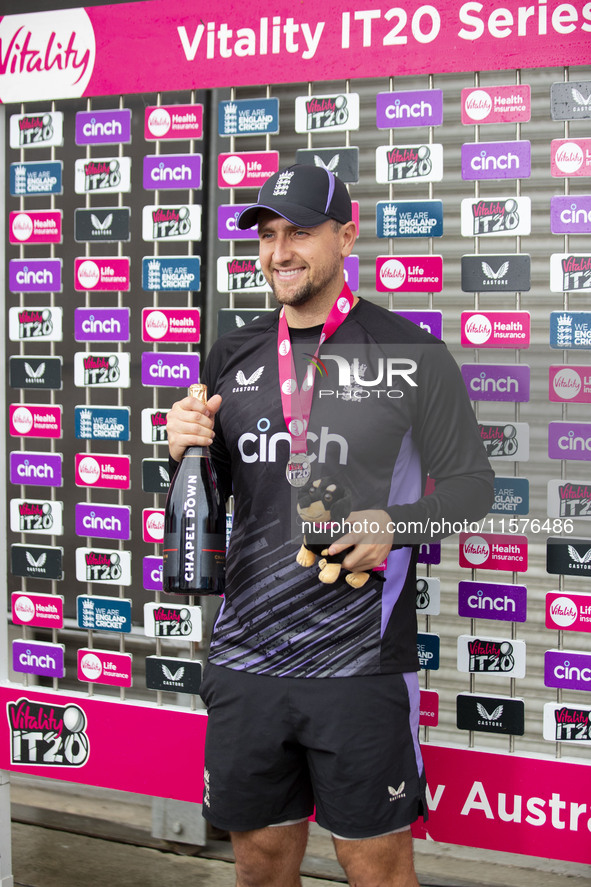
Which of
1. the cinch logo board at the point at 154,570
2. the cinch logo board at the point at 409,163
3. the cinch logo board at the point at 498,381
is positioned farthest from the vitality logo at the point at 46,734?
the cinch logo board at the point at 409,163

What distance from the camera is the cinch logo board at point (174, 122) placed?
2.94 metres

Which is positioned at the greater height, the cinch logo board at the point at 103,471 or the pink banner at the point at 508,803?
the cinch logo board at the point at 103,471

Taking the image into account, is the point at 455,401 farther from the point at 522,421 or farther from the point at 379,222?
the point at 379,222

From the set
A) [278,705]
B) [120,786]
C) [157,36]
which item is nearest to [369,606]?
[278,705]

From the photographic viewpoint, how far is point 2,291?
3207 millimetres

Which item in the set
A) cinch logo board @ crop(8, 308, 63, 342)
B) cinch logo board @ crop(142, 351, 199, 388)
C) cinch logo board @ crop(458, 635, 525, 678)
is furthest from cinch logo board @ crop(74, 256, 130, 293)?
cinch logo board @ crop(458, 635, 525, 678)

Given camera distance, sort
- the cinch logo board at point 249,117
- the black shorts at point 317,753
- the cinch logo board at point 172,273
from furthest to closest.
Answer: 1. the cinch logo board at point 172,273
2. the cinch logo board at point 249,117
3. the black shorts at point 317,753

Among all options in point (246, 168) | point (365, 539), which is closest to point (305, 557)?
point (365, 539)

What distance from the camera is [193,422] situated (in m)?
2.25

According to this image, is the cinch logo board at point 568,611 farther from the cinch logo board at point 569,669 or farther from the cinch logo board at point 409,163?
the cinch logo board at point 409,163

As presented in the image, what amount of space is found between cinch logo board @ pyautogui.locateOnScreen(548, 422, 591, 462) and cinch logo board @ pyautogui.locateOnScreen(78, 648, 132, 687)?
1576mm

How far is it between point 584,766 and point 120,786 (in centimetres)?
154

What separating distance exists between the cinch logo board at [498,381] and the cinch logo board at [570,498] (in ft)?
0.88

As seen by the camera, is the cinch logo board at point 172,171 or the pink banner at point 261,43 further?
the cinch logo board at point 172,171
